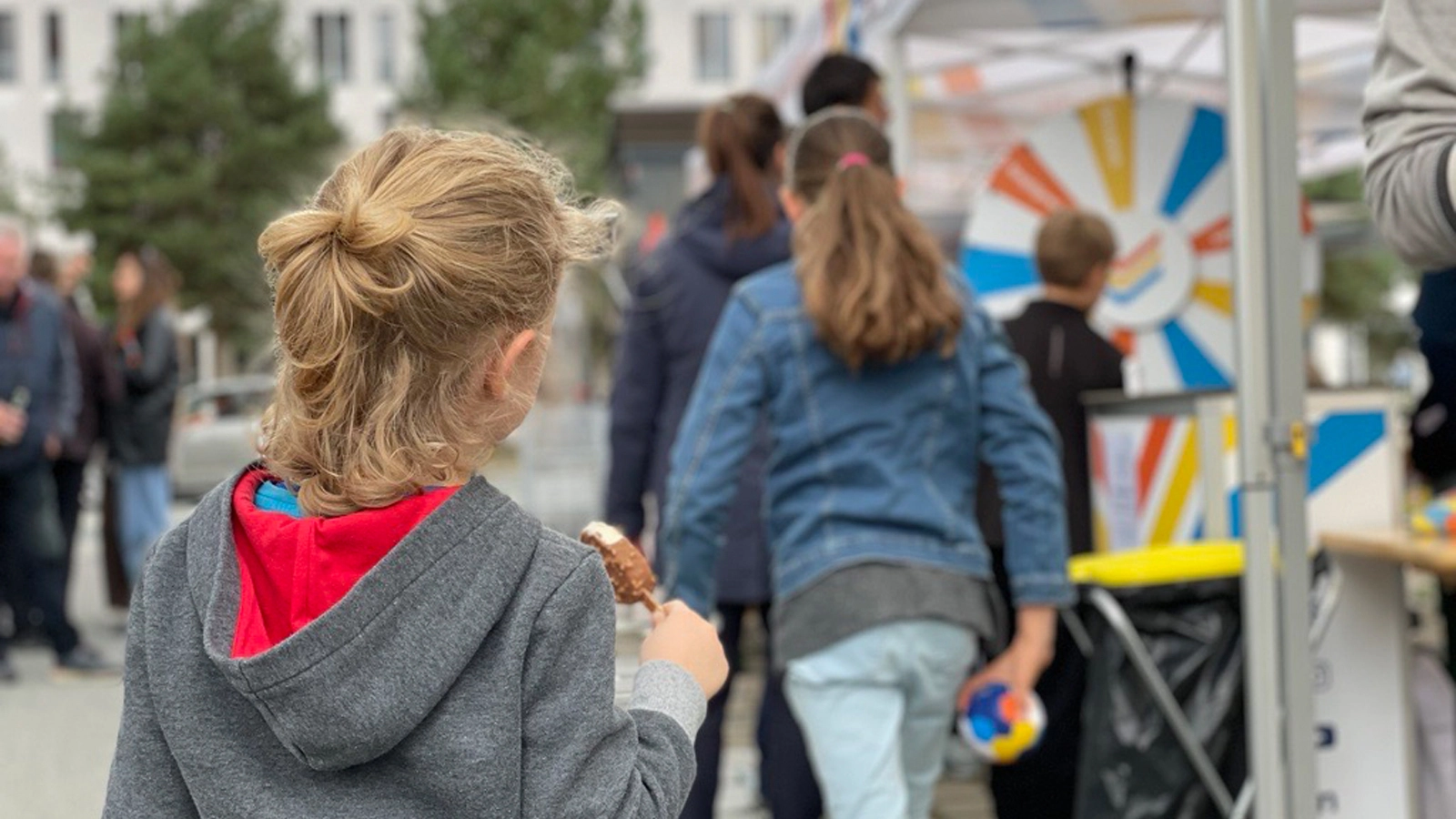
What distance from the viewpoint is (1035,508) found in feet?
12.1

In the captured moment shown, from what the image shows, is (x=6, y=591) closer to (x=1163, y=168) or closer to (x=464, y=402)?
(x=1163, y=168)

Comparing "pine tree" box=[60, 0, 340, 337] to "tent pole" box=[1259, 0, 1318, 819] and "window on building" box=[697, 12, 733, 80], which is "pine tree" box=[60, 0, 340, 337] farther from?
"tent pole" box=[1259, 0, 1318, 819]

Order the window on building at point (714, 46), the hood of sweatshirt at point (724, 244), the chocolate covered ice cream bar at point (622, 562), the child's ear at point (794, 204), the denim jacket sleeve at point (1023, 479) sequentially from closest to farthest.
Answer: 1. the chocolate covered ice cream bar at point (622, 562)
2. the denim jacket sleeve at point (1023, 479)
3. the child's ear at point (794, 204)
4. the hood of sweatshirt at point (724, 244)
5. the window on building at point (714, 46)

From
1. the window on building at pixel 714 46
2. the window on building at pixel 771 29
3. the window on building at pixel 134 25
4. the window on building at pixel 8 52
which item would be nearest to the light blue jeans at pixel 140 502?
the window on building at pixel 134 25

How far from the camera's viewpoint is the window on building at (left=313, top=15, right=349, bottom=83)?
2259 inches

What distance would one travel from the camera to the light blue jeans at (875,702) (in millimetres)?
3434

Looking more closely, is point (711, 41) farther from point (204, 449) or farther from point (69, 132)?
point (204, 449)

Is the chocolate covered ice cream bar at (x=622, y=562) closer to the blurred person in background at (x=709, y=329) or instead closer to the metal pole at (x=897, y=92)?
the blurred person in background at (x=709, y=329)

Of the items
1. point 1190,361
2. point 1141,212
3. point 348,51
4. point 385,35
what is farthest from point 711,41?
point 1190,361

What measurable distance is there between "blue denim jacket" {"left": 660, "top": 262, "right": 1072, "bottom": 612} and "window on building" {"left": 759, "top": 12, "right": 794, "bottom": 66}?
5400cm

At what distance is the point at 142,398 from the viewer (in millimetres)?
9484

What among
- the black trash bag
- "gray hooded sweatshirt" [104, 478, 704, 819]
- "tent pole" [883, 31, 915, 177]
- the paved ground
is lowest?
the paved ground

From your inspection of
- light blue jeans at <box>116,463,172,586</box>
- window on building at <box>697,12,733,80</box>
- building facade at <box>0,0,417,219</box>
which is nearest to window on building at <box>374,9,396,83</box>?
building facade at <box>0,0,417,219</box>

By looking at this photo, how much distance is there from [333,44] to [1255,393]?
56623 millimetres
